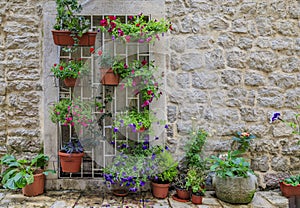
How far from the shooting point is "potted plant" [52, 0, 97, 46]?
3.15m

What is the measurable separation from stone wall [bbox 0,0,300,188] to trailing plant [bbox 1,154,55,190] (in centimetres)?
18

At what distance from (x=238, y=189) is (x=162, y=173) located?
862 mm

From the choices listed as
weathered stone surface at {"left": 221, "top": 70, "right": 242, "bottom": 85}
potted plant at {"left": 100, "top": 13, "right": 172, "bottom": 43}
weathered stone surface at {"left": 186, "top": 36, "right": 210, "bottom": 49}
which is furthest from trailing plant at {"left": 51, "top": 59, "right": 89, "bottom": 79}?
weathered stone surface at {"left": 221, "top": 70, "right": 242, "bottom": 85}

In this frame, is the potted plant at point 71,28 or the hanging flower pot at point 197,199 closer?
the hanging flower pot at point 197,199

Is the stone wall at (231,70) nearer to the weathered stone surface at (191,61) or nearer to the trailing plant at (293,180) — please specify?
the weathered stone surface at (191,61)

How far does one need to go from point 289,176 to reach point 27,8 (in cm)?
390

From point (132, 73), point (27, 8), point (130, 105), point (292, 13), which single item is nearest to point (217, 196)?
point (130, 105)

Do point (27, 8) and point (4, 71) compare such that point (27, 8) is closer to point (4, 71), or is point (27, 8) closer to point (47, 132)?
point (4, 71)

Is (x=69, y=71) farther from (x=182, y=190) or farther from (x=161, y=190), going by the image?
(x=182, y=190)

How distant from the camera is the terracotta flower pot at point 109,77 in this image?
3217 mm

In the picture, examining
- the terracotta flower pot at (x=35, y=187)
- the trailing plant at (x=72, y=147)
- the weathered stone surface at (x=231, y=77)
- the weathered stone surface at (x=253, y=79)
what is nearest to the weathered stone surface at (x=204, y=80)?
the weathered stone surface at (x=231, y=77)

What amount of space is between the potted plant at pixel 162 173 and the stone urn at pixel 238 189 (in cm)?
58

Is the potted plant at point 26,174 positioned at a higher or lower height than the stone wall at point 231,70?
lower

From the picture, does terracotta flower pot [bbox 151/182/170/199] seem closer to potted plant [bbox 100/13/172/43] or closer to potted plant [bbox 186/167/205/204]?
potted plant [bbox 186/167/205/204]
